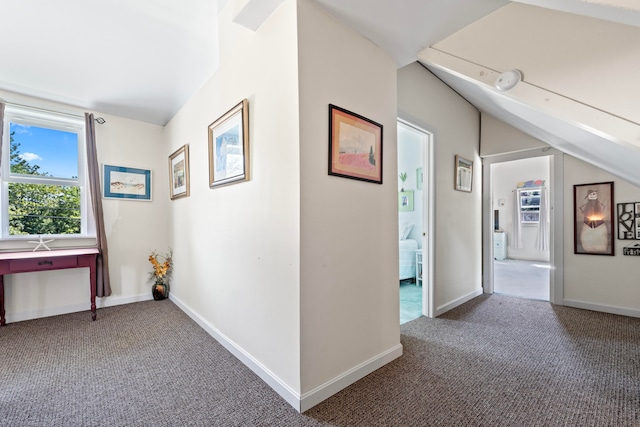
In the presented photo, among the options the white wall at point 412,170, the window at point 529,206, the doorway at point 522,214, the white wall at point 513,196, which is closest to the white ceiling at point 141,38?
the white wall at point 412,170

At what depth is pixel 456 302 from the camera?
3312 millimetres

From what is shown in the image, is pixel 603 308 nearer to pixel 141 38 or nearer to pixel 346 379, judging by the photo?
pixel 346 379

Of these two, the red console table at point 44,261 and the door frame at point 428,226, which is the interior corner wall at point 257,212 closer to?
the red console table at point 44,261

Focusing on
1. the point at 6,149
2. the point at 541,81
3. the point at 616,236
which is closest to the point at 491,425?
the point at 541,81

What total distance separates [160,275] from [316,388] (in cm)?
295

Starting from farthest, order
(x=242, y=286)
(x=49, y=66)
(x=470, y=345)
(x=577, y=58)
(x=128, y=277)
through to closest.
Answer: (x=128, y=277) < (x=49, y=66) < (x=470, y=345) < (x=242, y=286) < (x=577, y=58)

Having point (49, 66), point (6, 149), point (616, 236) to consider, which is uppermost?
point (49, 66)

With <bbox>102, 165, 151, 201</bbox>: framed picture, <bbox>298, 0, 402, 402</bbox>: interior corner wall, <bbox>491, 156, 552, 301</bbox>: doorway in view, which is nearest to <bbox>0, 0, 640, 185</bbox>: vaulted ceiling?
<bbox>298, 0, 402, 402</bbox>: interior corner wall

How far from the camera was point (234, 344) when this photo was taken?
216cm

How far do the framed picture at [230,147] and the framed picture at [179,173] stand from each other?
744 mm

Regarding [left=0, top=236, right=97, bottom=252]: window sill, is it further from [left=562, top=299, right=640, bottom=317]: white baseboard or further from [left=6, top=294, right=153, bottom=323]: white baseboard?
[left=562, top=299, right=640, bottom=317]: white baseboard

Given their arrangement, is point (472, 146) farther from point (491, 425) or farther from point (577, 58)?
point (491, 425)

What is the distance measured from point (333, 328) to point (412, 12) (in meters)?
2.01

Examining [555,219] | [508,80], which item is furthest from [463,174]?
[508,80]
